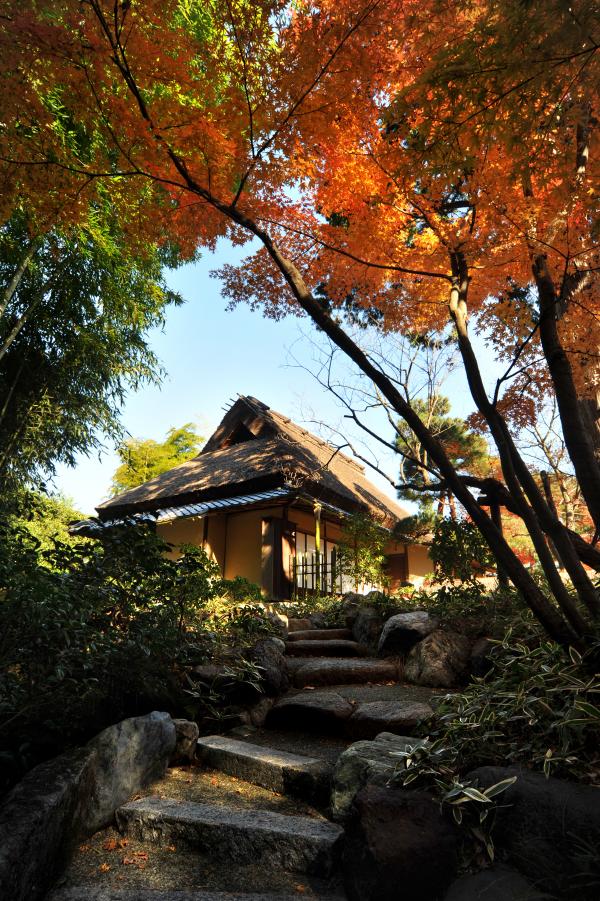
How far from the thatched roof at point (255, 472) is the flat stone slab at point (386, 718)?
5.92 meters

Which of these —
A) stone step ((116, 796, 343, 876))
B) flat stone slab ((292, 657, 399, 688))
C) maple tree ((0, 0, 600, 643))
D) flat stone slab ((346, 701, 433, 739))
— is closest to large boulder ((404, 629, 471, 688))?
flat stone slab ((292, 657, 399, 688))

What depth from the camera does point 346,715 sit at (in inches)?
Answer: 137

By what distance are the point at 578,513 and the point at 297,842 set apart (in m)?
13.0

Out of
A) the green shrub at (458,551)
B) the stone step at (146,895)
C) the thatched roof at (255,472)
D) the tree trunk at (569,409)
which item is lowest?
the stone step at (146,895)

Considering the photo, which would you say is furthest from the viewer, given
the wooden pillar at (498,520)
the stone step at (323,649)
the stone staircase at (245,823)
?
the stone step at (323,649)

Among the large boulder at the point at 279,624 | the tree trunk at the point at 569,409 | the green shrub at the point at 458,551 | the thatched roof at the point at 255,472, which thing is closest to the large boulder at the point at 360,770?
the tree trunk at the point at 569,409

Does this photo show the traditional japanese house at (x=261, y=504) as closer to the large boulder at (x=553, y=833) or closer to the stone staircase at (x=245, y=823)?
the stone staircase at (x=245, y=823)

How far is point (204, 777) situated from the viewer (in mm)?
3000

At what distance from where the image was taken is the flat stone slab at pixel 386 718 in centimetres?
323

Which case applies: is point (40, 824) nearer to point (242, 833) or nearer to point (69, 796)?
point (69, 796)

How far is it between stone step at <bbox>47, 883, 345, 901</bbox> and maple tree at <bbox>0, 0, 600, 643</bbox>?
1819mm

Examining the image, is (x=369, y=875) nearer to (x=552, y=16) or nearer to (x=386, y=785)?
(x=386, y=785)

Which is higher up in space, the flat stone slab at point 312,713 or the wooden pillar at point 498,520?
the wooden pillar at point 498,520

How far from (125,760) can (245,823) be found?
0.73 metres
